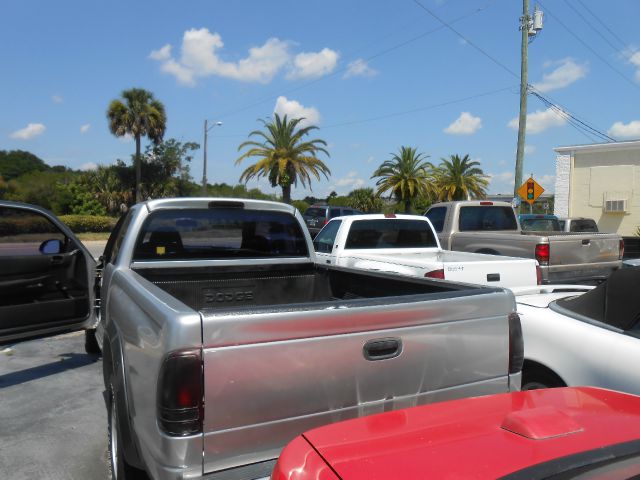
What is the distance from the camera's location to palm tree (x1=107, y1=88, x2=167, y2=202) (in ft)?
128

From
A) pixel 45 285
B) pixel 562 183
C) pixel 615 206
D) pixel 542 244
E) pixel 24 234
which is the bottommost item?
pixel 45 285

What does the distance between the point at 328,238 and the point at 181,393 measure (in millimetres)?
6794

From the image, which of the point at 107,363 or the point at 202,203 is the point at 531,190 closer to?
the point at 202,203

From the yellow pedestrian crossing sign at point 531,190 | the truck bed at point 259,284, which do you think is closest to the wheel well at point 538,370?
the truck bed at point 259,284

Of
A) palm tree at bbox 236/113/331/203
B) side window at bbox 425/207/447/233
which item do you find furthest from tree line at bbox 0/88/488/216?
side window at bbox 425/207/447/233

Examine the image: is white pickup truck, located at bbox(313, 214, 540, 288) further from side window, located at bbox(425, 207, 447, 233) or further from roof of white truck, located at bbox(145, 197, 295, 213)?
roof of white truck, located at bbox(145, 197, 295, 213)

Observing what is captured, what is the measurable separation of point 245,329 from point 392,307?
71cm

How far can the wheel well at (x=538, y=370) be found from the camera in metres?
3.62

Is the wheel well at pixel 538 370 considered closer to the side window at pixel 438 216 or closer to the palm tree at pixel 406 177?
the side window at pixel 438 216

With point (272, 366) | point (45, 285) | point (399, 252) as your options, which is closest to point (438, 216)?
point (399, 252)

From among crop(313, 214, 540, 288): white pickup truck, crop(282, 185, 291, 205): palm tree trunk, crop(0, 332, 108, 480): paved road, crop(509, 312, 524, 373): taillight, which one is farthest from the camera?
crop(282, 185, 291, 205): palm tree trunk

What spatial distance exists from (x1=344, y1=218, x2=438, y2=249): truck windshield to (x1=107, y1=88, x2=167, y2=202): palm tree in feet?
113

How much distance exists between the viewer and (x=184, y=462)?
2.06 metres

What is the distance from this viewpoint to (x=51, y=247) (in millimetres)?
5672
